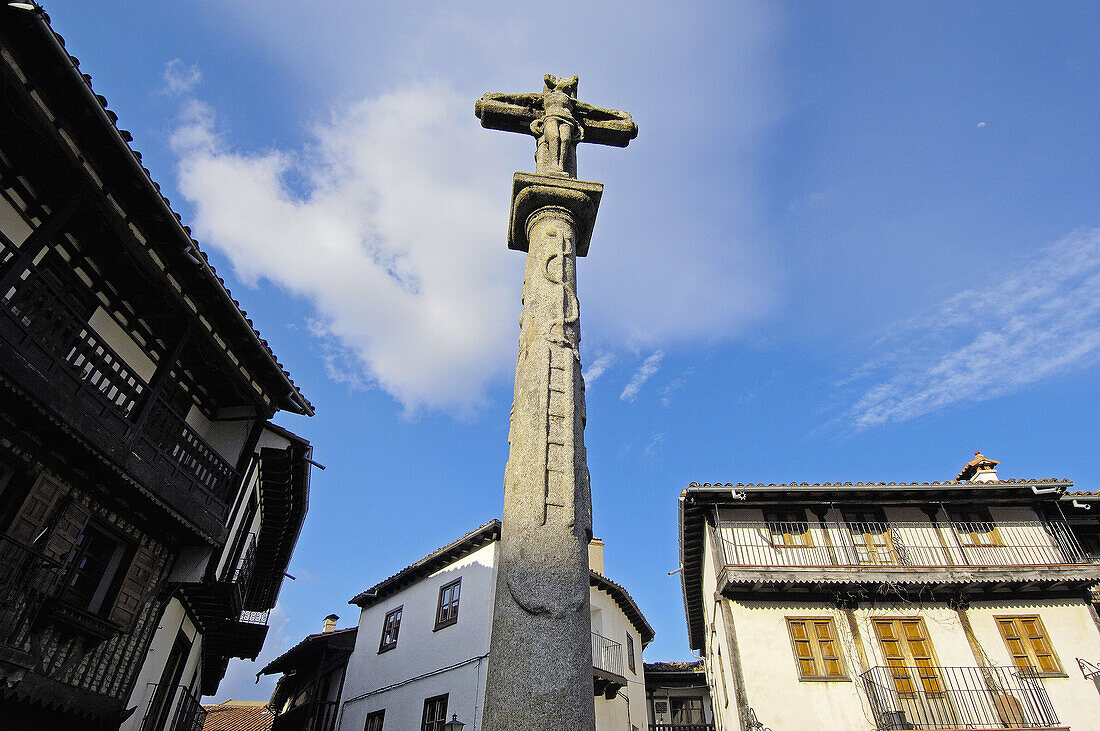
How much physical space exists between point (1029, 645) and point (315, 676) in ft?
74.8

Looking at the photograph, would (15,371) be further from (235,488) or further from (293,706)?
(293,706)

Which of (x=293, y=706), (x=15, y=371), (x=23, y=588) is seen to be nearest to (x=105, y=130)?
(x=15, y=371)

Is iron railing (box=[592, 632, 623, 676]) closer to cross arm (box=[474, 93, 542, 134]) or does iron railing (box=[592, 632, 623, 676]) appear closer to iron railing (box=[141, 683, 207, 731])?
iron railing (box=[141, 683, 207, 731])

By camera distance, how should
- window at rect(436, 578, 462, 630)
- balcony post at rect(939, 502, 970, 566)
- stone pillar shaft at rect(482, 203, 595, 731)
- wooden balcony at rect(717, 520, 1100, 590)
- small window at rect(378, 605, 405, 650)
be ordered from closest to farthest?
stone pillar shaft at rect(482, 203, 595, 731) < wooden balcony at rect(717, 520, 1100, 590) < balcony post at rect(939, 502, 970, 566) < window at rect(436, 578, 462, 630) < small window at rect(378, 605, 405, 650)

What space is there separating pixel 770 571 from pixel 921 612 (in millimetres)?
3872

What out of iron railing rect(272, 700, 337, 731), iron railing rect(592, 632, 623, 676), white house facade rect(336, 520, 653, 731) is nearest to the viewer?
white house facade rect(336, 520, 653, 731)

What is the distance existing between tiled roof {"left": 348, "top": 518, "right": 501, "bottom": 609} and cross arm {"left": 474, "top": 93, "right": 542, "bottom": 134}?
1167 centimetres

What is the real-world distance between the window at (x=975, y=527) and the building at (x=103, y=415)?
16959 mm

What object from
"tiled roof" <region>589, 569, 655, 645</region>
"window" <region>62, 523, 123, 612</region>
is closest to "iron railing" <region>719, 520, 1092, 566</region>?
"tiled roof" <region>589, 569, 655, 645</region>

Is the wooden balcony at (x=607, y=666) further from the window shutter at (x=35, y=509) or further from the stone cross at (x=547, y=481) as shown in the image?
the stone cross at (x=547, y=481)

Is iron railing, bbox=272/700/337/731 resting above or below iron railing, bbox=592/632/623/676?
below

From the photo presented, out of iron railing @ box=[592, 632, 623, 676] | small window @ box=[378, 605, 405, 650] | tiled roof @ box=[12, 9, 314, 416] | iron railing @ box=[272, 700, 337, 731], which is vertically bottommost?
iron railing @ box=[272, 700, 337, 731]

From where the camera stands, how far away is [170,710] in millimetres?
11539

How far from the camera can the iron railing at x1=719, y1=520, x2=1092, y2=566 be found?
633 inches
